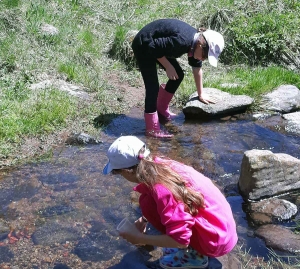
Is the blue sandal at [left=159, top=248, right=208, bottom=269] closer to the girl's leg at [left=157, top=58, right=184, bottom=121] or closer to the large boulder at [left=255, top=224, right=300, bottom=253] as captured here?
the large boulder at [left=255, top=224, right=300, bottom=253]

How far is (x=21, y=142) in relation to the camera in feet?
14.7

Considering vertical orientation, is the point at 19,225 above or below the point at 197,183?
below

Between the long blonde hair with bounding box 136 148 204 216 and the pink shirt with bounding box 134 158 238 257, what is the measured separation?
0.09 ft

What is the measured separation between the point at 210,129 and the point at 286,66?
2.34m

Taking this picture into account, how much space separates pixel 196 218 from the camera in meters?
2.60

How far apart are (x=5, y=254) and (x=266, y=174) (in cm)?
A: 196

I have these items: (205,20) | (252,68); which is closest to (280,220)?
(252,68)

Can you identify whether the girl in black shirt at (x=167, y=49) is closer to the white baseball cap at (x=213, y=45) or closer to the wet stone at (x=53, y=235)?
the white baseball cap at (x=213, y=45)

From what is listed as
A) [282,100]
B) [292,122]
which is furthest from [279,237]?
[282,100]

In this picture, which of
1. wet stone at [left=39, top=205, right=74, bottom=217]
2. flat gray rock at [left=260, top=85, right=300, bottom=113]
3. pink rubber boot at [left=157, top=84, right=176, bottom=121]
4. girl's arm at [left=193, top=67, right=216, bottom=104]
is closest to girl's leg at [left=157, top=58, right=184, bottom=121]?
pink rubber boot at [left=157, top=84, right=176, bottom=121]

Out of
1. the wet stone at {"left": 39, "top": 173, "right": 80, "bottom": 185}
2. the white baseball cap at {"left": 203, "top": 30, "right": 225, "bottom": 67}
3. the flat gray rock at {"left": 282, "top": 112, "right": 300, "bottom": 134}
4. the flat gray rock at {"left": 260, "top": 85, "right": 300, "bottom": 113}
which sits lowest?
the wet stone at {"left": 39, "top": 173, "right": 80, "bottom": 185}

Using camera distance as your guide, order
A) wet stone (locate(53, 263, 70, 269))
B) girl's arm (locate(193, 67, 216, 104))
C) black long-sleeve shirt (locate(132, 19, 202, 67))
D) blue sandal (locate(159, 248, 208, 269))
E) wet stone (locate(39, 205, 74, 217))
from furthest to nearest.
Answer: girl's arm (locate(193, 67, 216, 104)) → black long-sleeve shirt (locate(132, 19, 202, 67)) → wet stone (locate(39, 205, 74, 217)) → wet stone (locate(53, 263, 70, 269)) → blue sandal (locate(159, 248, 208, 269))

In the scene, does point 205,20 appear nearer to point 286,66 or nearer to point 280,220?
point 286,66

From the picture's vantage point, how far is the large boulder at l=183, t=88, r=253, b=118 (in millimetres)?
5352
